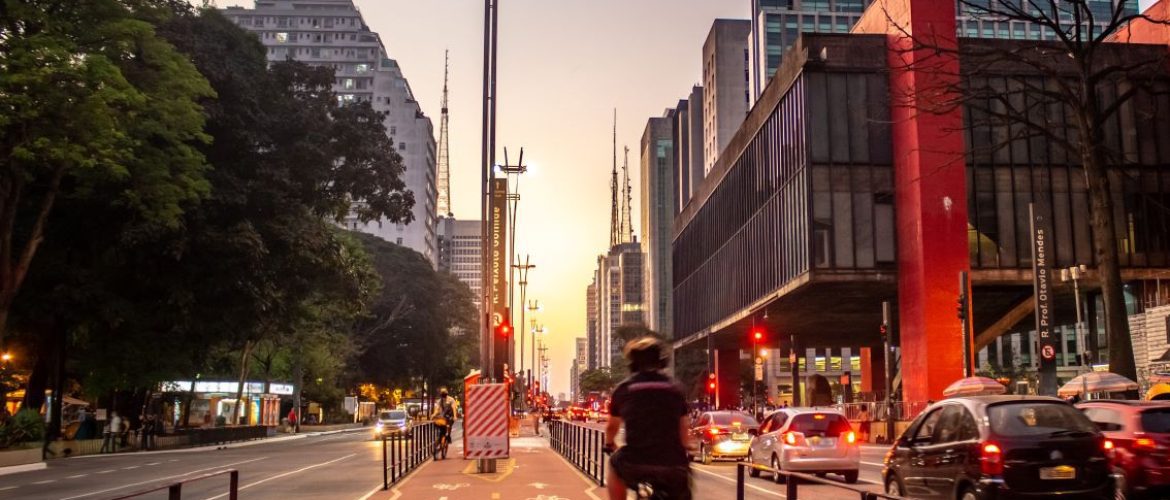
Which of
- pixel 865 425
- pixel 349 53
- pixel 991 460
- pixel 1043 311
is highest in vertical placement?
pixel 349 53

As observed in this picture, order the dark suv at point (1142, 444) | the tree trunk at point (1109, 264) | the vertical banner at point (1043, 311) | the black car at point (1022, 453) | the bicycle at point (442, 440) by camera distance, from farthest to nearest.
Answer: the vertical banner at point (1043, 311), the bicycle at point (442, 440), the tree trunk at point (1109, 264), the dark suv at point (1142, 444), the black car at point (1022, 453)

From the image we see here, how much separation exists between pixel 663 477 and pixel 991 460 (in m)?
5.93

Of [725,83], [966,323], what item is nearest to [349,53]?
[725,83]

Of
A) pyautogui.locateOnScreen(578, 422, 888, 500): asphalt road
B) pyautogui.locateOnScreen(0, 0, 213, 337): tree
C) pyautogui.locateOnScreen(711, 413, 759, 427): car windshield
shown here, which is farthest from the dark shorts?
pyautogui.locateOnScreen(0, 0, 213, 337): tree

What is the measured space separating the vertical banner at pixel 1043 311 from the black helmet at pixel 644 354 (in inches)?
1143

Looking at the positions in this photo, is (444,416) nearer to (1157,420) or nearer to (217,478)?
(217,478)

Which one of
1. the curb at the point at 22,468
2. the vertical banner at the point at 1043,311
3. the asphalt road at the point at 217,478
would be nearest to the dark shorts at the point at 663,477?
the asphalt road at the point at 217,478

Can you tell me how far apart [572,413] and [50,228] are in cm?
8311

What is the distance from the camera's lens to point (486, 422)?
24.0 meters

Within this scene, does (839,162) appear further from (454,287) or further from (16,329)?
(454,287)

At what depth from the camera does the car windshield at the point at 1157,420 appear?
1334 cm

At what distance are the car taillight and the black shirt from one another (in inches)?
224

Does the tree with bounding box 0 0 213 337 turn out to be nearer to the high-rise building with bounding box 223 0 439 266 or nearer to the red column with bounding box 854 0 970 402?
the red column with bounding box 854 0 970 402

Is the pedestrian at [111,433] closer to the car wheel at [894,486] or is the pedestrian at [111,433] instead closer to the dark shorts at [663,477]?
the car wheel at [894,486]
